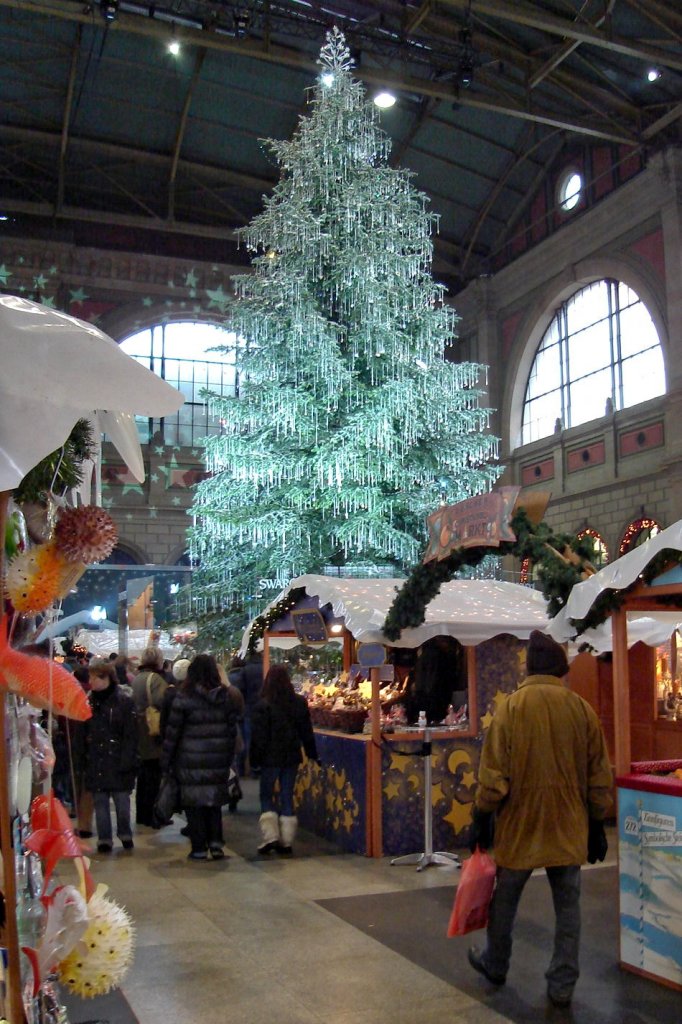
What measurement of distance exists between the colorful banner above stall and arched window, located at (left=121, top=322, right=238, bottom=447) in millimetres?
17083

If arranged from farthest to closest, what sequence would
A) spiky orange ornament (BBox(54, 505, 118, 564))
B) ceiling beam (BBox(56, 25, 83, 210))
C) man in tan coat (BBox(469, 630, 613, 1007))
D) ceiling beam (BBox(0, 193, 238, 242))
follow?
ceiling beam (BBox(0, 193, 238, 242))
ceiling beam (BBox(56, 25, 83, 210))
man in tan coat (BBox(469, 630, 613, 1007))
spiky orange ornament (BBox(54, 505, 118, 564))

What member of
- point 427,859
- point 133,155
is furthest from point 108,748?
point 133,155

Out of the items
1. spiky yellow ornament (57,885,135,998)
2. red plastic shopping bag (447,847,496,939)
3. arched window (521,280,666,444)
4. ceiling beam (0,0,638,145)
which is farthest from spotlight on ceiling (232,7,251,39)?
spiky yellow ornament (57,885,135,998)

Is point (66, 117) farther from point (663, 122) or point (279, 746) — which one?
point (279, 746)

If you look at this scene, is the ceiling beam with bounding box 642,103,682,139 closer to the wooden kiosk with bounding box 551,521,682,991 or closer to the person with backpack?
the person with backpack

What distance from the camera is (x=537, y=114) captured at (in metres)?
18.0

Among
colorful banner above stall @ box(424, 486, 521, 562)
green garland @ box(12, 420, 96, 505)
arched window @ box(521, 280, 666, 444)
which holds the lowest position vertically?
green garland @ box(12, 420, 96, 505)

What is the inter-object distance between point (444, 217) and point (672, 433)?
904cm

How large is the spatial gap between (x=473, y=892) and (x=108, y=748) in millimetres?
4009

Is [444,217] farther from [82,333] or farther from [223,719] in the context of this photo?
[82,333]

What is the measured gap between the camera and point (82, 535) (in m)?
2.71

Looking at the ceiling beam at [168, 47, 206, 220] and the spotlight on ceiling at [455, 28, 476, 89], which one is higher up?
the ceiling beam at [168, 47, 206, 220]

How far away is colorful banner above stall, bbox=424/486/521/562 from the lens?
6.67m

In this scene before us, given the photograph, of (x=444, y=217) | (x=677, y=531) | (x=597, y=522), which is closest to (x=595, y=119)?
(x=444, y=217)
